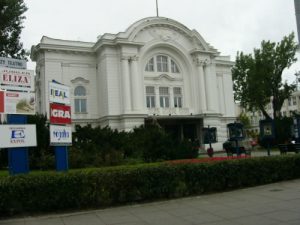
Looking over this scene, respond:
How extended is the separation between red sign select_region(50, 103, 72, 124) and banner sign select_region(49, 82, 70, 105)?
0.20 meters

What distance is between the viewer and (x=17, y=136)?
1198 cm

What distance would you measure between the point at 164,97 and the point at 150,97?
1.89m

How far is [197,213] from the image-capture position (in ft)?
32.2

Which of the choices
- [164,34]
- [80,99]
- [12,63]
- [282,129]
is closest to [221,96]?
[282,129]


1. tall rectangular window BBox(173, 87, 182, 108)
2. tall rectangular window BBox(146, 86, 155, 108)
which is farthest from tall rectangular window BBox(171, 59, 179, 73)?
tall rectangular window BBox(146, 86, 155, 108)

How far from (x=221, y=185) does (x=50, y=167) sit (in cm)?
867

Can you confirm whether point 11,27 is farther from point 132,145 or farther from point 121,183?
point 121,183

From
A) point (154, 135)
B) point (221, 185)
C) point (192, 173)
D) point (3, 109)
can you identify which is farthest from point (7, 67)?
point (154, 135)

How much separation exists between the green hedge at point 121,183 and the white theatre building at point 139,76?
28.7 m

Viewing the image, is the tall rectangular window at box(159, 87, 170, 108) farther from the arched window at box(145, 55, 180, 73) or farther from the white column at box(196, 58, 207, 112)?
the white column at box(196, 58, 207, 112)

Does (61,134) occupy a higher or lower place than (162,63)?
lower

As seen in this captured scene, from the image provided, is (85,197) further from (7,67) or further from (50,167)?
(50,167)

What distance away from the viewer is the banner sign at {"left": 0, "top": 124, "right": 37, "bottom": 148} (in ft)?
38.1

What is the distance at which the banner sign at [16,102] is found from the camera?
12.0m
